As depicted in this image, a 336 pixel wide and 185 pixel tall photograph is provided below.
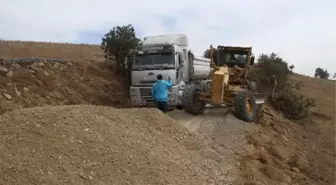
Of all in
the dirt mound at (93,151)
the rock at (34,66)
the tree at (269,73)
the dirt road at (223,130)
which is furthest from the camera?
the tree at (269,73)

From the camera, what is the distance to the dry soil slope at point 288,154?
10328 millimetres

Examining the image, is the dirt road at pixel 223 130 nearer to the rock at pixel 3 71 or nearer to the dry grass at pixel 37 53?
the rock at pixel 3 71

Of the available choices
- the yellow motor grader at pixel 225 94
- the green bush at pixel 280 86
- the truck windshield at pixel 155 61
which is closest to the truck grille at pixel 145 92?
the truck windshield at pixel 155 61

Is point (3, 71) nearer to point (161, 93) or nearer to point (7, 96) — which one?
point (7, 96)

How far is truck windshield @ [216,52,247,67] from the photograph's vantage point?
678 inches

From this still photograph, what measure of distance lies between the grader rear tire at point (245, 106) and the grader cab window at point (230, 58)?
2.59 meters

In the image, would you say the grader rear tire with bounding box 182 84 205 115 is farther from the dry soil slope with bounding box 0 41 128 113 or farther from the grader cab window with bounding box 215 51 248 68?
the dry soil slope with bounding box 0 41 128 113

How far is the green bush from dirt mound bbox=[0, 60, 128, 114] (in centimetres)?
758

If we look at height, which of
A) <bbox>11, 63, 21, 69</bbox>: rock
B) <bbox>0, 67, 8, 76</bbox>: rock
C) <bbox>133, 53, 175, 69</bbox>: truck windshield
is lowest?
<bbox>0, 67, 8, 76</bbox>: rock

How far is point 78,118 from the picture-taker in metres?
8.68

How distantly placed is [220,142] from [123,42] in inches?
451

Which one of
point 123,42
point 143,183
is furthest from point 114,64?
point 143,183

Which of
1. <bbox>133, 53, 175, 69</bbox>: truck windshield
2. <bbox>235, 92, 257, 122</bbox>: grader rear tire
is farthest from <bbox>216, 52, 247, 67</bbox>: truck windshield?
<bbox>235, 92, 257, 122</bbox>: grader rear tire

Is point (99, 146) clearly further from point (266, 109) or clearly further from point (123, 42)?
point (123, 42)
